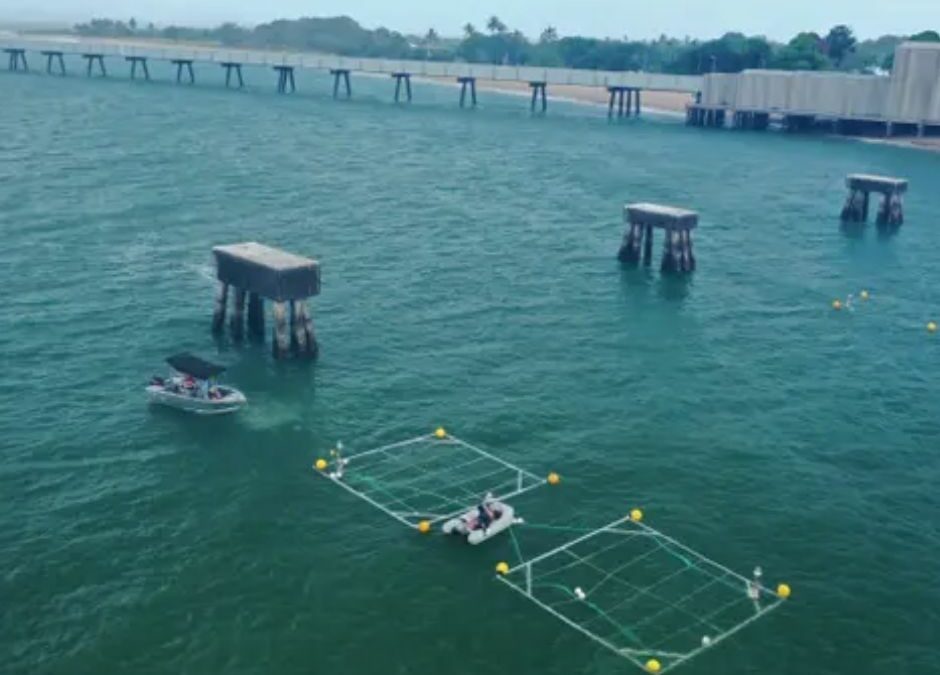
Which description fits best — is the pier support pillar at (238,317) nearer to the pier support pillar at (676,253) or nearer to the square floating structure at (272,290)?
the square floating structure at (272,290)

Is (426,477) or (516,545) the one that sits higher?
(426,477)

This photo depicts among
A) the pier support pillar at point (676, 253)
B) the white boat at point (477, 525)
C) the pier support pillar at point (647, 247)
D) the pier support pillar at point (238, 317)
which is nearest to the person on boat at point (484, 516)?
the white boat at point (477, 525)

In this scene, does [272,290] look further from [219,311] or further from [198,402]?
[198,402]

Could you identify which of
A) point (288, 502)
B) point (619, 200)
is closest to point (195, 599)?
point (288, 502)

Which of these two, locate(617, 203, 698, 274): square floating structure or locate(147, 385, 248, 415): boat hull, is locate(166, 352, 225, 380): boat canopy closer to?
locate(147, 385, 248, 415): boat hull

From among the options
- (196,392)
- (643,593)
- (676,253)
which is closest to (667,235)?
(676,253)

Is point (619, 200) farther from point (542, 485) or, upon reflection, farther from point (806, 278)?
point (542, 485)

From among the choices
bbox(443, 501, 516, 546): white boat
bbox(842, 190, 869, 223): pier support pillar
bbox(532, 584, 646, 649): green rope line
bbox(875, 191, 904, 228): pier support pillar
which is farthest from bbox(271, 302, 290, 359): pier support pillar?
bbox(875, 191, 904, 228): pier support pillar
